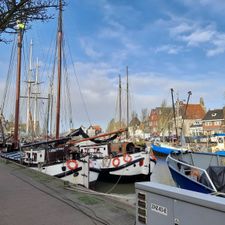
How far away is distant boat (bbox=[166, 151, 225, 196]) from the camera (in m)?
7.16

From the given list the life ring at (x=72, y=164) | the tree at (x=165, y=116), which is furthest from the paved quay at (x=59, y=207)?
the tree at (x=165, y=116)

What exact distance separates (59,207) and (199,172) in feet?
13.3

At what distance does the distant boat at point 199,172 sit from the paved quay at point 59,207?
157 cm

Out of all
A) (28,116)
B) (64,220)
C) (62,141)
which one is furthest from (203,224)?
(28,116)

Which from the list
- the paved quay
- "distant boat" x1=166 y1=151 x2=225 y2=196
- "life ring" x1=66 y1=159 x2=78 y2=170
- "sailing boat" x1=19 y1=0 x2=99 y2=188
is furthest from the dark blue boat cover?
"life ring" x1=66 y1=159 x2=78 y2=170

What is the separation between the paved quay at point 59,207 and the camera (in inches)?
269

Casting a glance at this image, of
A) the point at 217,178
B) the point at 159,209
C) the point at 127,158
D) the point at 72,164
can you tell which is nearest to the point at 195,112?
the point at 127,158

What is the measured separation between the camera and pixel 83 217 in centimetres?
706

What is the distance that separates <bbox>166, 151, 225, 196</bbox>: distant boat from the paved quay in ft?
5.16

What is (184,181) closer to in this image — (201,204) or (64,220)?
(64,220)

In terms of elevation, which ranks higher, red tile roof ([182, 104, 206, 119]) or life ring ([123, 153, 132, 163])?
red tile roof ([182, 104, 206, 119])

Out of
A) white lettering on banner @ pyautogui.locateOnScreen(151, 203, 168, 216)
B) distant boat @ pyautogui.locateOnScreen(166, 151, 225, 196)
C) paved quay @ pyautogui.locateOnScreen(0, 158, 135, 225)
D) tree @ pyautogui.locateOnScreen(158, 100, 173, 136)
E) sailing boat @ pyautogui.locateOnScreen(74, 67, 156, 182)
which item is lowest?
sailing boat @ pyautogui.locateOnScreen(74, 67, 156, 182)

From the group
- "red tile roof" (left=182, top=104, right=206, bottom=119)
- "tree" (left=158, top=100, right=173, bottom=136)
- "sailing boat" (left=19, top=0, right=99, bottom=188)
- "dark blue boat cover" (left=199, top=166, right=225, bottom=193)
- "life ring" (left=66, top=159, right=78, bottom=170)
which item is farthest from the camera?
"red tile roof" (left=182, top=104, right=206, bottom=119)

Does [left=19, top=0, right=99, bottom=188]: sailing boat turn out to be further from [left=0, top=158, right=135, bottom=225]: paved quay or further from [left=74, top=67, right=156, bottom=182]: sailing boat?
[left=0, top=158, right=135, bottom=225]: paved quay
